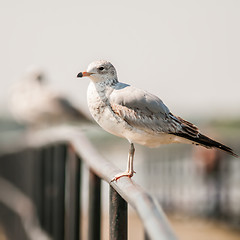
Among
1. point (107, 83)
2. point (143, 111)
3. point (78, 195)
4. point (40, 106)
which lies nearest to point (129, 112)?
point (143, 111)

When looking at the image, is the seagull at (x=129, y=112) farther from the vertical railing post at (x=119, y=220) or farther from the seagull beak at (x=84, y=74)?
the vertical railing post at (x=119, y=220)

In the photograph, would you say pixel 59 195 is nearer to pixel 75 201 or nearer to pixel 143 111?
pixel 75 201

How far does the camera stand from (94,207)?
3.46m

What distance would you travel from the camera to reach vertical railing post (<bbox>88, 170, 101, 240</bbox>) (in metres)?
3.40

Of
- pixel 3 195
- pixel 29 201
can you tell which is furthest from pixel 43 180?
pixel 3 195

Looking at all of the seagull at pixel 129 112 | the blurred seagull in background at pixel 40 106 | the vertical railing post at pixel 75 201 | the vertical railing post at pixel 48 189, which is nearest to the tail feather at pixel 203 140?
the seagull at pixel 129 112

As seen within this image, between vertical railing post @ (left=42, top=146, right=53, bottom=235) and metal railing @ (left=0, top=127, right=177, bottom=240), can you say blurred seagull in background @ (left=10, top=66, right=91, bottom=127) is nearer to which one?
metal railing @ (left=0, top=127, right=177, bottom=240)

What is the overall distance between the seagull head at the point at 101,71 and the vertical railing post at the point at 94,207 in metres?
0.59

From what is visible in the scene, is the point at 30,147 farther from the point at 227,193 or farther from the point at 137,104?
the point at 227,193

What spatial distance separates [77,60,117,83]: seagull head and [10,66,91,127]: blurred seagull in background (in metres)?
5.36

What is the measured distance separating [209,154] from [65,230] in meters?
5.70

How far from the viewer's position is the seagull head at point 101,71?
10.1 ft

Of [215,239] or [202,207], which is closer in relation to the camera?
[215,239]

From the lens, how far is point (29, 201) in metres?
5.99
